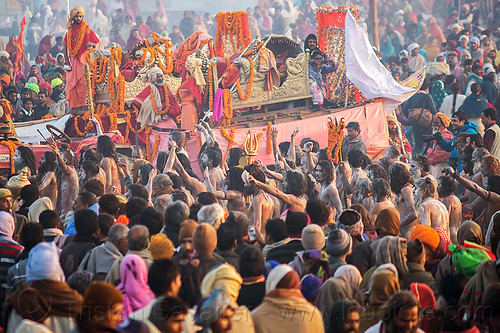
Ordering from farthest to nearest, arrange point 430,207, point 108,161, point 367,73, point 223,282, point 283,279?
point 367,73 → point 108,161 → point 430,207 → point 223,282 → point 283,279

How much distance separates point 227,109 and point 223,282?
8908mm

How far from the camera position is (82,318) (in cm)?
436

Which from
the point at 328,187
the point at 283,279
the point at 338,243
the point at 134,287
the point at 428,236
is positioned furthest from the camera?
the point at 328,187

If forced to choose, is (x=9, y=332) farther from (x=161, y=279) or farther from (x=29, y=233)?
(x=29, y=233)

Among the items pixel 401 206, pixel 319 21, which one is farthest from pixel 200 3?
pixel 401 206

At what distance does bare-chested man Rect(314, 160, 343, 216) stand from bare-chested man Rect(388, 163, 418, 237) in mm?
1014

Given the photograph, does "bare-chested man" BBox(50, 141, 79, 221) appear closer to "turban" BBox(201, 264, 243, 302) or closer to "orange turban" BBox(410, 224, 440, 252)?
"orange turban" BBox(410, 224, 440, 252)

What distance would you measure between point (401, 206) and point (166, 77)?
662cm

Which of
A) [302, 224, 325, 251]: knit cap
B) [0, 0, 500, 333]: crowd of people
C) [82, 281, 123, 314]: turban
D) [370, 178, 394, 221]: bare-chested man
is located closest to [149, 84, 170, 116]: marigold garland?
[0, 0, 500, 333]: crowd of people

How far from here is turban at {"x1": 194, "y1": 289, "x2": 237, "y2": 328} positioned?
15.3ft

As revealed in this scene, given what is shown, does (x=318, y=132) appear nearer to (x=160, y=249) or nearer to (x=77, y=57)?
(x=77, y=57)

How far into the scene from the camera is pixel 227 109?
45.9 ft

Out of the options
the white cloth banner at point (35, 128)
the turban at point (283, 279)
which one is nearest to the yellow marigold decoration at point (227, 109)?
the white cloth banner at point (35, 128)

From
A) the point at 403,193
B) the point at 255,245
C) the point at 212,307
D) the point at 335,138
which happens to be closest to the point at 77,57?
the point at 335,138
